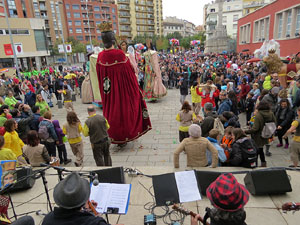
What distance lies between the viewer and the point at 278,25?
62.8 feet

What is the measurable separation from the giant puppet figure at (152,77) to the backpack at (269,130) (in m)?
7.72

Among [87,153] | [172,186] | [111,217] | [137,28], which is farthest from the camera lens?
[137,28]

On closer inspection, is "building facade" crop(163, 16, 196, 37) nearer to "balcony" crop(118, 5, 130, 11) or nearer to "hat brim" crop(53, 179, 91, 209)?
"balcony" crop(118, 5, 130, 11)

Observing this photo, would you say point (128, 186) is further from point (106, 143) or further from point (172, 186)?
point (106, 143)

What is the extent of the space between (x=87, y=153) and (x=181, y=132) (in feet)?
10.2

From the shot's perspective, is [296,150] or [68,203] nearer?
[68,203]

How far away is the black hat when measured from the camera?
177cm

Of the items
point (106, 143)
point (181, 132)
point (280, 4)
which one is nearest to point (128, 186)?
point (106, 143)

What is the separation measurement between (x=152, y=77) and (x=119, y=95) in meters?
5.88

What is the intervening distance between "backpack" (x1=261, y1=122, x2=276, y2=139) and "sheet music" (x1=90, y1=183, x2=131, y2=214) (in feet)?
12.5

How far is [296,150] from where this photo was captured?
465 centimetres

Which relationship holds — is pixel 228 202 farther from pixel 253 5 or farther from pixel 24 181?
Answer: pixel 253 5

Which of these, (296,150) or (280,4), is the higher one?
(280,4)

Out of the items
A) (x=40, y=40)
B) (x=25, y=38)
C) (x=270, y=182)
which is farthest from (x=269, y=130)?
(x=40, y=40)
